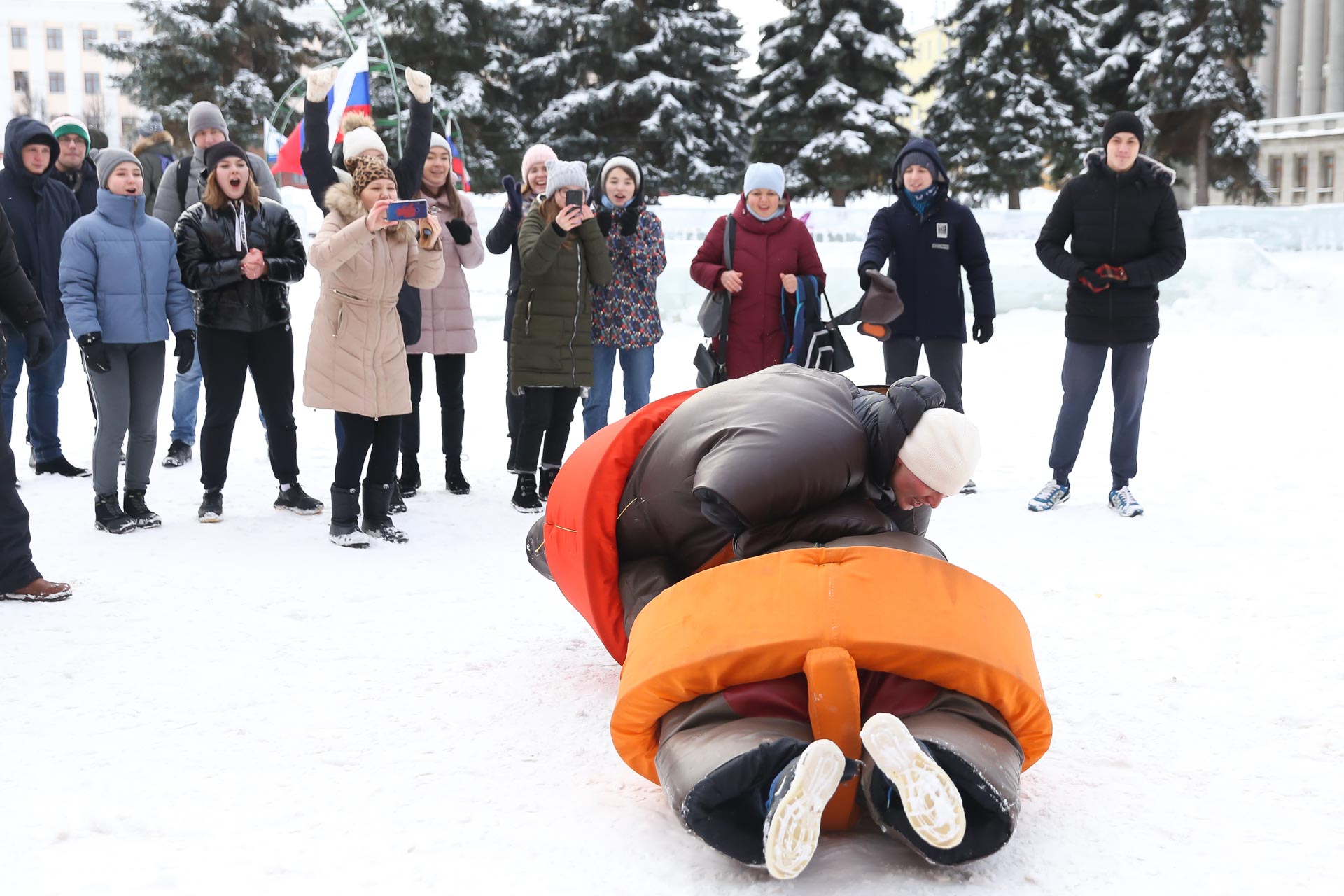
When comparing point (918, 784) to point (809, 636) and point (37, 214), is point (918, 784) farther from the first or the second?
point (37, 214)

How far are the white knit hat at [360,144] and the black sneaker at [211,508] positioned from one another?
1596 mm

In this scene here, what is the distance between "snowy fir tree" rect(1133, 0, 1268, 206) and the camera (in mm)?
24641

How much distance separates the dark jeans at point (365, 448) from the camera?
493 cm

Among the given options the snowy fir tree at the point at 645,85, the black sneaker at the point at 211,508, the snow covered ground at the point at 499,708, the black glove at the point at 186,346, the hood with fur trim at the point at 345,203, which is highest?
the snowy fir tree at the point at 645,85

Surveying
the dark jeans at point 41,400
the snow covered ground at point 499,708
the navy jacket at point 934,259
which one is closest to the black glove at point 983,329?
the navy jacket at point 934,259

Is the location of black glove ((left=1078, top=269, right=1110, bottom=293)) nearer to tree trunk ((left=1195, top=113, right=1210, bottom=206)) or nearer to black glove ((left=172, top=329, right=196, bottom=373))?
black glove ((left=172, top=329, right=196, bottom=373))

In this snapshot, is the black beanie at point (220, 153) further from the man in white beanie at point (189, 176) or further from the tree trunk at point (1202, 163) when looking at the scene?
the tree trunk at point (1202, 163)

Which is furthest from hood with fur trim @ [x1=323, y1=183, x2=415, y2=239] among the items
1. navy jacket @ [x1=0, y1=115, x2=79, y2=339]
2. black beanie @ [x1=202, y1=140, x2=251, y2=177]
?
navy jacket @ [x1=0, y1=115, x2=79, y2=339]

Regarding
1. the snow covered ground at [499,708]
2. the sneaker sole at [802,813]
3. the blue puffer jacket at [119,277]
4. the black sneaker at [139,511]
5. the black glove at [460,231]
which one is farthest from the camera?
the black glove at [460,231]

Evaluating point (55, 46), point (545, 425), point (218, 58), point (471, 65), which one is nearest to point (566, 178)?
point (545, 425)

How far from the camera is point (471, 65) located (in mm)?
24203

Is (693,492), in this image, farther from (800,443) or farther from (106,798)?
(106,798)

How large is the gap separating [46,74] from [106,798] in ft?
239

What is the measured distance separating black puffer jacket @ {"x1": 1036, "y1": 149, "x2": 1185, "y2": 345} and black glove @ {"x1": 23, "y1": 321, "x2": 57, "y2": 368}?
13.8ft
